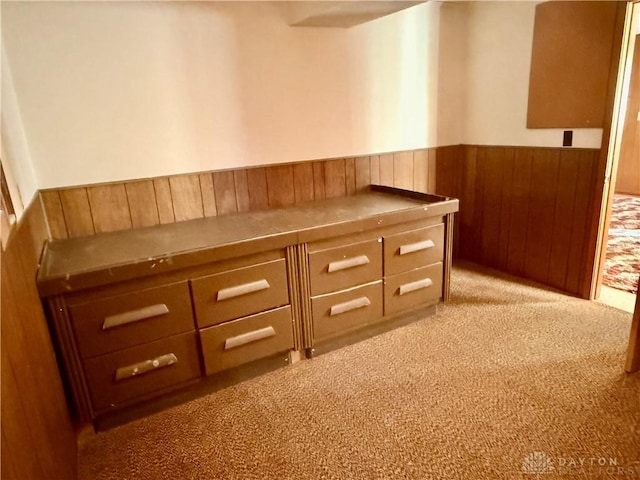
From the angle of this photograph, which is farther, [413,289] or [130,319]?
[413,289]

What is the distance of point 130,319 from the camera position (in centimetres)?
175

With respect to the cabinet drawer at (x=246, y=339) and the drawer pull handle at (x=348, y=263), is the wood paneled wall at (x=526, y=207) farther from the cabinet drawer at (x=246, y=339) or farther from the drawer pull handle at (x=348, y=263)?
the cabinet drawer at (x=246, y=339)

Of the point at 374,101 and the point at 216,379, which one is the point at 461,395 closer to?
the point at 216,379

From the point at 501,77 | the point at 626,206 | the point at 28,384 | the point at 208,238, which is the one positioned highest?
the point at 501,77

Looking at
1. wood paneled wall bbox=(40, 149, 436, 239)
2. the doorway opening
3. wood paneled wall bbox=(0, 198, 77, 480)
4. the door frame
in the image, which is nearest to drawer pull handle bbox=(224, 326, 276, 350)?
wood paneled wall bbox=(0, 198, 77, 480)

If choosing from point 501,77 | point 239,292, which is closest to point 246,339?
point 239,292

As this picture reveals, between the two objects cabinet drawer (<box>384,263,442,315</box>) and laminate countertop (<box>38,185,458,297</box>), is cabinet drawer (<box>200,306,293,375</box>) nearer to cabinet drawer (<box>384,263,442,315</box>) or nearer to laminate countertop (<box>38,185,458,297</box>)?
laminate countertop (<box>38,185,458,297</box>)

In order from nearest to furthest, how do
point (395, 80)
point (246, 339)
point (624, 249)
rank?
point (246, 339), point (395, 80), point (624, 249)

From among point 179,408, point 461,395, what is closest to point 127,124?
point 179,408

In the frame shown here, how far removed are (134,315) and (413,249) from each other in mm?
1481

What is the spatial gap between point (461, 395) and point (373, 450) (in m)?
0.53

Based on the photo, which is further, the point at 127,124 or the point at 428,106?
the point at 428,106

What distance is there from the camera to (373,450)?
1.64 meters

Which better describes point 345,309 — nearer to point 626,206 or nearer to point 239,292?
point 239,292
